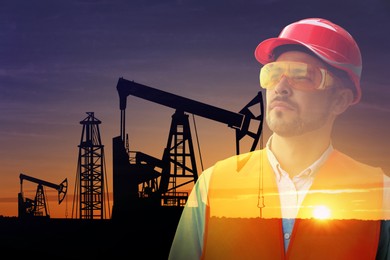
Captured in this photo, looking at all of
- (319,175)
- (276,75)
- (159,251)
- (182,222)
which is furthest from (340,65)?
(159,251)

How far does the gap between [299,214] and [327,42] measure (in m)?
1.24

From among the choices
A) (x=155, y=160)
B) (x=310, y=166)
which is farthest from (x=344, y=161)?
(x=155, y=160)

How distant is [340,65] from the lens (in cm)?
474

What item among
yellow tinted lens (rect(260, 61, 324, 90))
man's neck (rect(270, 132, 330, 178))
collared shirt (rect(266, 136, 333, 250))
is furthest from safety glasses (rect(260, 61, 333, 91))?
collared shirt (rect(266, 136, 333, 250))

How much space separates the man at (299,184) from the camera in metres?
4.76

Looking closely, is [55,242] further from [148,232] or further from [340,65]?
[340,65]

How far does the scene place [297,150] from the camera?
496cm

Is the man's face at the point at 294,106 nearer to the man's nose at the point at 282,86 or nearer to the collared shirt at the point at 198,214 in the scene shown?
the man's nose at the point at 282,86

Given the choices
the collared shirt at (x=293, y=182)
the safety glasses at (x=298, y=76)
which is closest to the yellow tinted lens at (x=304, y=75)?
the safety glasses at (x=298, y=76)

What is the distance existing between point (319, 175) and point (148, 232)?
406 centimetres

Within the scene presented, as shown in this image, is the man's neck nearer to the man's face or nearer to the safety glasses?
the man's face

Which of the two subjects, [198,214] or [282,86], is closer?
[282,86]

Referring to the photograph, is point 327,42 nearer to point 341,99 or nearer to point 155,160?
point 341,99

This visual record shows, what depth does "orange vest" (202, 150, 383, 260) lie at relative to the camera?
477 cm
